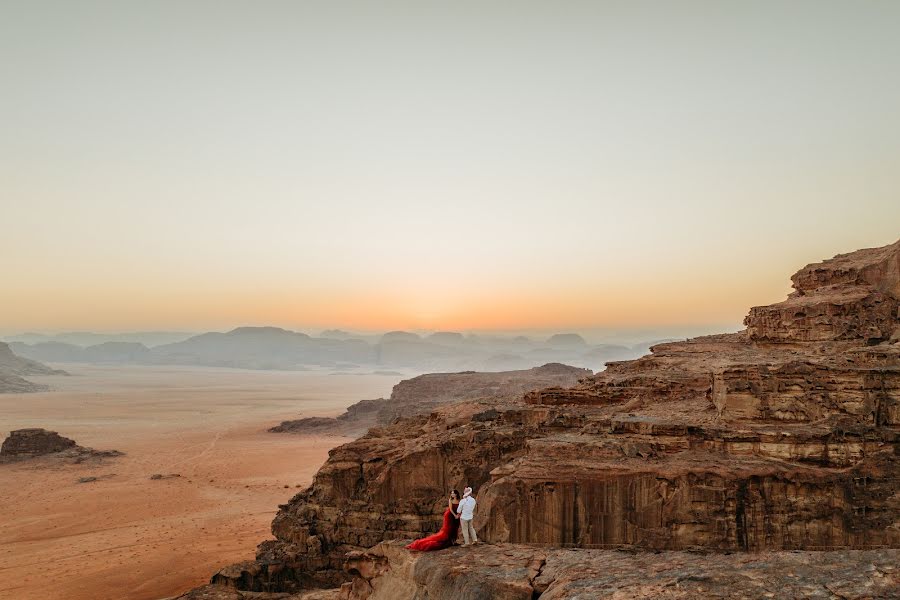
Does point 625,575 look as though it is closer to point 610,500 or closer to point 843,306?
point 610,500

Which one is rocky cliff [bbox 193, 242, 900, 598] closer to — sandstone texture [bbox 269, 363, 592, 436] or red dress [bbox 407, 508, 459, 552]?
red dress [bbox 407, 508, 459, 552]

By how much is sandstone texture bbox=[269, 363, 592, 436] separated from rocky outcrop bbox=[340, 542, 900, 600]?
1813 inches

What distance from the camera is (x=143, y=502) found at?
3136 cm

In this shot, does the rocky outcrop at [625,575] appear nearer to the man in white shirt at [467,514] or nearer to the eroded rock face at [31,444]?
the man in white shirt at [467,514]

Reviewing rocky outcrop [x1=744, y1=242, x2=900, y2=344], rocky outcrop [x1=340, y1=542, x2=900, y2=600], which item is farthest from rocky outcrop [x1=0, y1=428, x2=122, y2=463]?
rocky outcrop [x1=744, y1=242, x2=900, y2=344]

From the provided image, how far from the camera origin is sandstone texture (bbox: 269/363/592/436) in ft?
186

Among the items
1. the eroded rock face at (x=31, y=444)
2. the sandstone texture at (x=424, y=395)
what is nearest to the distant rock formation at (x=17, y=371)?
the eroded rock face at (x=31, y=444)

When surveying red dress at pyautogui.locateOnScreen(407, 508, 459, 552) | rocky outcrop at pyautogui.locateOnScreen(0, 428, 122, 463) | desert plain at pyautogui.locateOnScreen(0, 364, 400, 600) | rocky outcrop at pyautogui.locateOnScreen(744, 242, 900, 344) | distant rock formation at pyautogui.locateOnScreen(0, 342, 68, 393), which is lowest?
desert plain at pyautogui.locateOnScreen(0, 364, 400, 600)

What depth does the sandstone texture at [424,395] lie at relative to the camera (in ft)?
186

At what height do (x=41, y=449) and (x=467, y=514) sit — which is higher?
(x=467, y=514)

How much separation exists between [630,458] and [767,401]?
4.49m

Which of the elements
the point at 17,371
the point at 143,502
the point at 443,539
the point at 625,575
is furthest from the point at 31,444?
the point at 17,371

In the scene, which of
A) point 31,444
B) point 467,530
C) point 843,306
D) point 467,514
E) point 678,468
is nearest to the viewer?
point 467,514

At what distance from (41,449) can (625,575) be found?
5377 cm
